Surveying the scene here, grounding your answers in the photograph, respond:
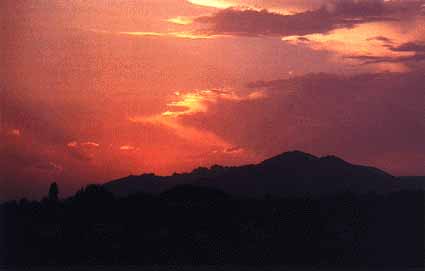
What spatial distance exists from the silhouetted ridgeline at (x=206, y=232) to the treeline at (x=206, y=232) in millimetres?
54

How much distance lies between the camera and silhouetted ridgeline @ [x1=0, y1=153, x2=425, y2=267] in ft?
135

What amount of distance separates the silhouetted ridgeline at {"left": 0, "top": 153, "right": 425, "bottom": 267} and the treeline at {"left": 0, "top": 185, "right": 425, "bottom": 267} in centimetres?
5

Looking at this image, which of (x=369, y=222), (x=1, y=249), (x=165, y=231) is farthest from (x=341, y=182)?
(x=1, y=249)

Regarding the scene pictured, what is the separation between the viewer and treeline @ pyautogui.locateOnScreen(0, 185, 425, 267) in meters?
41.2

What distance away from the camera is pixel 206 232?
42312 mm

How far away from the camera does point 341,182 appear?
69.1 metres

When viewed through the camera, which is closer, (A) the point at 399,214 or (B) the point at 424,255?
Answer: (B) the point at 424,255

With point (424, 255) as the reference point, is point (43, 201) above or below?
above

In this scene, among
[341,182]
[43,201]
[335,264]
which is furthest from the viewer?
[341,182]

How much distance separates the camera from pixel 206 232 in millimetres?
42312

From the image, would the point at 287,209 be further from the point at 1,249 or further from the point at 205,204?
the point at 1,249

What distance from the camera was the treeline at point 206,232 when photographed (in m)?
41.2

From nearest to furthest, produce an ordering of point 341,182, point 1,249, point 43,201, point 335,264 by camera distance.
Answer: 1. point 1,249
2. point 335,264
3. point 43,201
4. point 341,182

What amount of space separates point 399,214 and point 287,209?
20.7 ft
